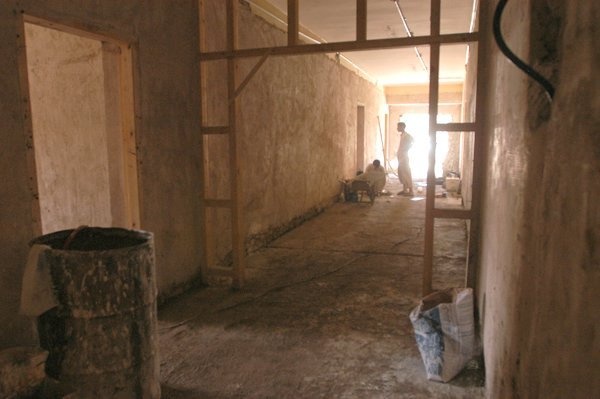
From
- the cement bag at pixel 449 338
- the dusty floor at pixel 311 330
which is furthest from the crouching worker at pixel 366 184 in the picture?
the cement bag at pixel 449 338

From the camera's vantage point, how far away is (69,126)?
142 inches

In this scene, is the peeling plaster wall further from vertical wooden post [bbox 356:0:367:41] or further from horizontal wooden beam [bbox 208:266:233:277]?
vertical wooden post [bbox 356:0:367:41]

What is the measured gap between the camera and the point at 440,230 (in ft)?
21.6

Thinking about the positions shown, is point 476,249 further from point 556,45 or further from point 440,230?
point 440,230

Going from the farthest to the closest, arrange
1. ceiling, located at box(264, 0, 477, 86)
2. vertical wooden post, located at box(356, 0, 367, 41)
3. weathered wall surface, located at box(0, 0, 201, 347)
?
ceiling, located at box(264, 0, 477, 86) → vertical wooden post, located at box(356, 0, 367, 41) → weathered wall surface, located at box(0, 0, 201, 347)

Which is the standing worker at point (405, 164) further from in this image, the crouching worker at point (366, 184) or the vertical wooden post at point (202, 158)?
the vertical wooden post at point (202, 158)

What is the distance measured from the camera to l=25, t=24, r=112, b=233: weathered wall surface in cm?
348

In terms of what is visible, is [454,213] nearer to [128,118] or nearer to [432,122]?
[432,122]


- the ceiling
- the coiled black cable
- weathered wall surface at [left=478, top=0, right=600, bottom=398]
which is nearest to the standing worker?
the ceiling

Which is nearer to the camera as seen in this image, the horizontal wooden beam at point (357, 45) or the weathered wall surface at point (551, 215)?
the weathered wall surface at point (551, 215)

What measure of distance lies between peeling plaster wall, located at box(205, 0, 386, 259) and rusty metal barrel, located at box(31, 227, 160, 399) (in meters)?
2.18

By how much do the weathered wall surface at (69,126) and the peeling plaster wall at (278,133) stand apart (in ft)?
3.19

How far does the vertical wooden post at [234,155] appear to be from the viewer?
12.2 ft

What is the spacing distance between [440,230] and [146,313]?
529 centimetres
